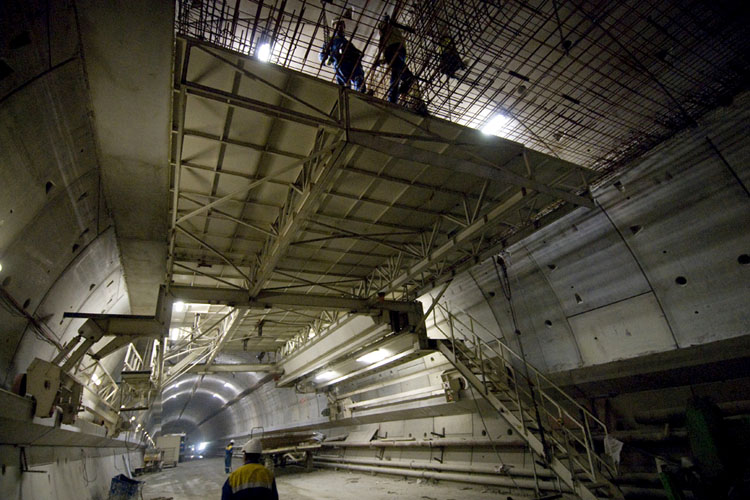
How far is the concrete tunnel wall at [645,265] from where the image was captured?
668cm

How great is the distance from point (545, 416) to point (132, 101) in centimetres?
1030

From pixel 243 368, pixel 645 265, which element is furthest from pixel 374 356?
pixel 243 368

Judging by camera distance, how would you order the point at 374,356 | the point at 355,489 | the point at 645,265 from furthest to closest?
1. the point at 374,356
2. the point at 355,489
3. the point at 645,265

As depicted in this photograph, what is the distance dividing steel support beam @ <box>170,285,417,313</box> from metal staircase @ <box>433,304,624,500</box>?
2.21 meters

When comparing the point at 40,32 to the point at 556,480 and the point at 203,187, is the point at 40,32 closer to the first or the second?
the point at 203,187

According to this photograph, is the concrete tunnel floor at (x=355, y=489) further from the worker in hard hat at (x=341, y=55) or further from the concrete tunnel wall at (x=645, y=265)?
the worker in hard hat at (x=341, y=55)

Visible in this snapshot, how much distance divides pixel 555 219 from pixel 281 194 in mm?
6596

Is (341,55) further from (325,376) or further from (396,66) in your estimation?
(325,376)

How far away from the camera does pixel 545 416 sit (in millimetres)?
8859

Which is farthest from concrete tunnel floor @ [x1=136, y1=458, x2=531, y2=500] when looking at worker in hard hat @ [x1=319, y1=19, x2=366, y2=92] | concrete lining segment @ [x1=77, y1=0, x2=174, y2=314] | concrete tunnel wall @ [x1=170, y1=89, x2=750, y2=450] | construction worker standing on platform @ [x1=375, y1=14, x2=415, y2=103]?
concrete lining segment @ [x1=77, y1=0, x2=174, y2=314]

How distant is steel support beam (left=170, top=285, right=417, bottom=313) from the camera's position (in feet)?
30.5

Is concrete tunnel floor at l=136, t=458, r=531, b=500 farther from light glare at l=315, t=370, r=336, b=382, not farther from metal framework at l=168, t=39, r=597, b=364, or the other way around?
metal framework at l=168, t=39, r=597, b=364

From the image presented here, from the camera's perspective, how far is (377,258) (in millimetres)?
11625

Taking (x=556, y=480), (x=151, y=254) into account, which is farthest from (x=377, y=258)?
(x=556, y=480)
